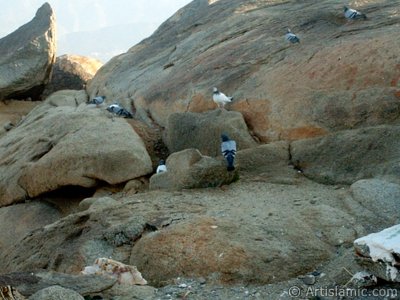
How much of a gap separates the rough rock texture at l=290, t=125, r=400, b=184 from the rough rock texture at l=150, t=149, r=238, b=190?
1.60 m

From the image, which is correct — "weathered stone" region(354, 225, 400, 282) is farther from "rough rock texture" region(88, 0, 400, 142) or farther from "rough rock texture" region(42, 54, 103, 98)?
"rough rock texture" region(42, 54, 103, 98)

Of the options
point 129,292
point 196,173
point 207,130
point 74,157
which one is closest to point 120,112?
point 74,157

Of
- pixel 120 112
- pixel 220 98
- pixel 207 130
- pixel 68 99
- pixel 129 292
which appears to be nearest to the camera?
pixel 129 292

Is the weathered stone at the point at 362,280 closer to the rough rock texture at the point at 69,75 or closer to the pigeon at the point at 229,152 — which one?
the pigeon at the point at 229,152

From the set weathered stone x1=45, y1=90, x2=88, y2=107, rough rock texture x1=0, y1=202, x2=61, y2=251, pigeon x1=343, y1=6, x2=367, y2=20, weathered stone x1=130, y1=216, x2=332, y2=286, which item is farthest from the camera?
weathered stone x1=45, y1=90, x2=88, y2=107

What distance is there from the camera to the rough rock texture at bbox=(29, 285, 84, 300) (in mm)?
7520

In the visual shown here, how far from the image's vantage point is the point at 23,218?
52.3 feet

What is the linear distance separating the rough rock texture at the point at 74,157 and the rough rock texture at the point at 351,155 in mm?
4059

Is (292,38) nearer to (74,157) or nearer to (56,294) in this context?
(74,157)

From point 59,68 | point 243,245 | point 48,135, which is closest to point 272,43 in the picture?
point 48,135

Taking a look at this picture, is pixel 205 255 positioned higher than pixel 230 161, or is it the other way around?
pixel 205 255

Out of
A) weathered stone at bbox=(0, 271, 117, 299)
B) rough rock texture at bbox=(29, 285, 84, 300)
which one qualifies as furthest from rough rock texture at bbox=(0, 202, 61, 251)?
rough rock texture at bbox=(29, 285, 84, 300)

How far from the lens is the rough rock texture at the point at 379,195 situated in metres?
10.7

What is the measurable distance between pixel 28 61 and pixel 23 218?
13.2 metres
